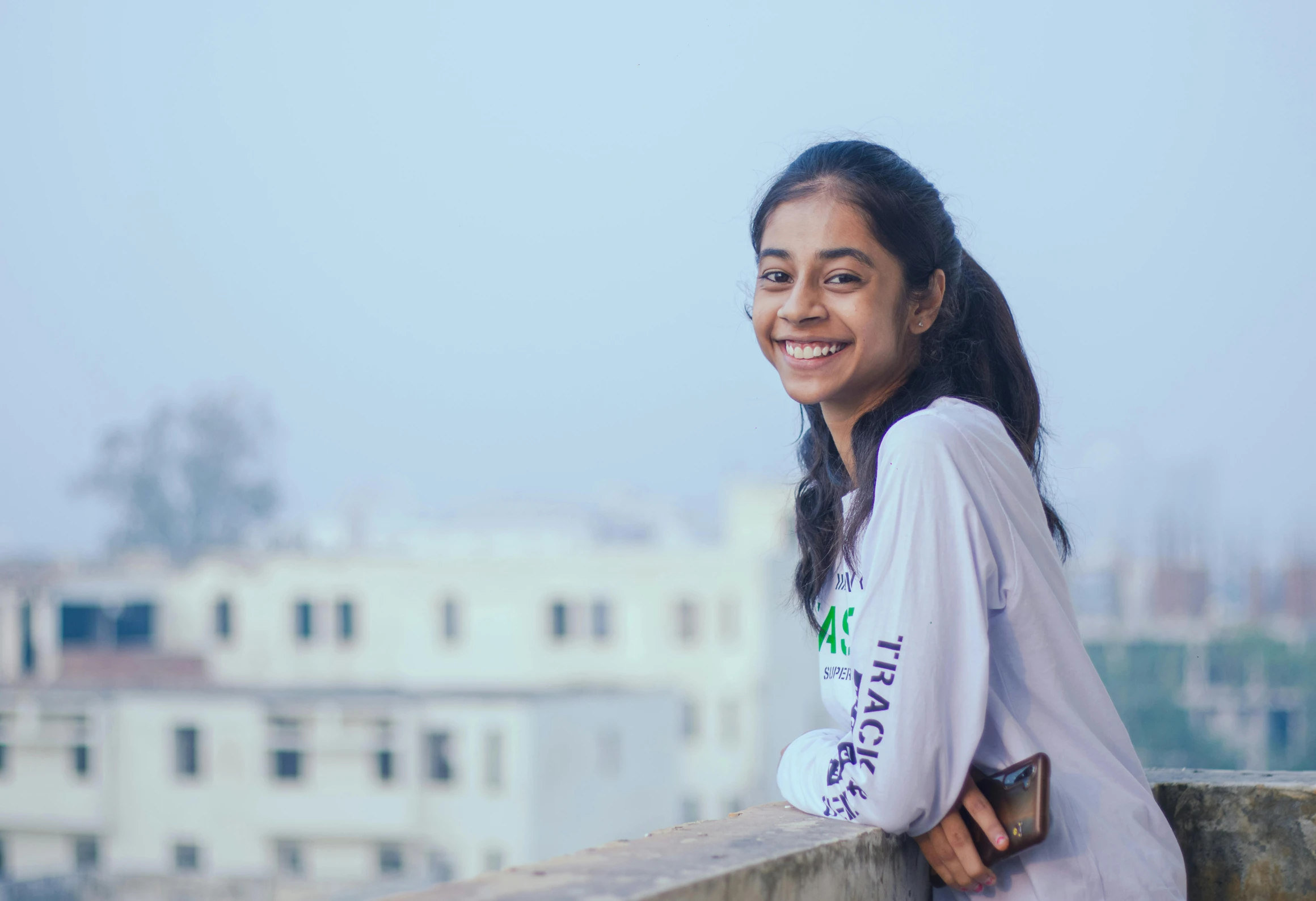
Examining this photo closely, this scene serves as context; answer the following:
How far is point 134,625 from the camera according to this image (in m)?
25.8

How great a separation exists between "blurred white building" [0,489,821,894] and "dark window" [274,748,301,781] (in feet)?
0.16

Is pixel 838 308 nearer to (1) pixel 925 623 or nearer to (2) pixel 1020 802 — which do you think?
(1) pixel 925 623

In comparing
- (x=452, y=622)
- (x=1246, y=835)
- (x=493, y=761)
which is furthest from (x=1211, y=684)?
(x=1246, y=835)

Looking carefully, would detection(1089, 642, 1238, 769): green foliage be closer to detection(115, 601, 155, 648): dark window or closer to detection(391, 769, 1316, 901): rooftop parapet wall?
detection(115, 601, 155, 648): dark window

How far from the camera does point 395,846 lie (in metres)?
22.5

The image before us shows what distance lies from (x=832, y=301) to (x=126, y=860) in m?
24.8

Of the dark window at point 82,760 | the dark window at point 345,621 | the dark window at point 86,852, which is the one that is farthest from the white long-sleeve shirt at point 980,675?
the dark window at point 86,852

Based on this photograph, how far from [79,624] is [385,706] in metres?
7.71

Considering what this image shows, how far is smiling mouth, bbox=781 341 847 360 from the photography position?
1.53m

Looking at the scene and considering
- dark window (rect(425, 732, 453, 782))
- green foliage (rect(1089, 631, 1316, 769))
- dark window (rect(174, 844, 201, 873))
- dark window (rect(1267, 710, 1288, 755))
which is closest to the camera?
dark window (rect(425, 732, 453, 782))

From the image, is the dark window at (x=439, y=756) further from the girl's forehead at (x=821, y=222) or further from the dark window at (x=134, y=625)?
the girl's forehead at (x=821, y=222)

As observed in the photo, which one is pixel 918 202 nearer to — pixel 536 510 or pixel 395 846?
pixel 395 846

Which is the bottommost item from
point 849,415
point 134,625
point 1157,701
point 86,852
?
point 86,852

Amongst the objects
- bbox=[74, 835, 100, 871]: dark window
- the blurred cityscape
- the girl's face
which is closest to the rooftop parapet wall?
the girl's face
